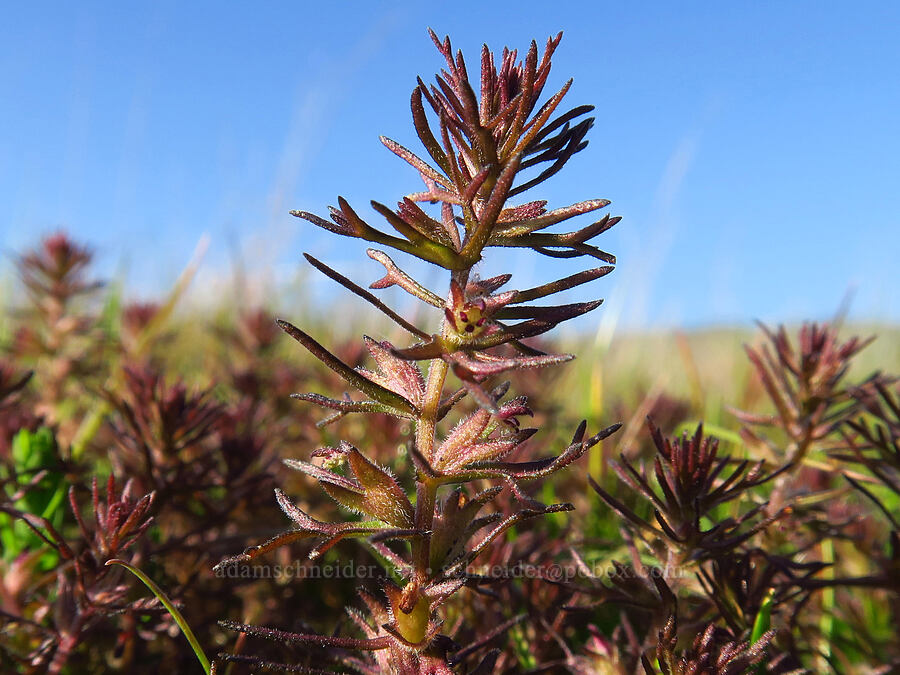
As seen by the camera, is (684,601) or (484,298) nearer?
(484,298)

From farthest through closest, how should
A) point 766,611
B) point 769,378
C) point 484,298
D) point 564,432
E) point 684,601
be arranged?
point 564,432
point 769,378
point 684,601
point 766,611
point 484,298

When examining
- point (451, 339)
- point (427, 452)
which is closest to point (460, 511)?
point (427, 452)

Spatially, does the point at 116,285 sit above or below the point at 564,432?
above

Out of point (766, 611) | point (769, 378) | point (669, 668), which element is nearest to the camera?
point (669, 668)

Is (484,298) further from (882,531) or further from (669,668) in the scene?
(882,531)

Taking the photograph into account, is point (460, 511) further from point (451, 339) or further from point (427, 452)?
point (451, 339)

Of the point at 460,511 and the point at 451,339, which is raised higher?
the point at 451,339

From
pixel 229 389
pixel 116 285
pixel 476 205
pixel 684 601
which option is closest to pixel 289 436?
pixel 229 389


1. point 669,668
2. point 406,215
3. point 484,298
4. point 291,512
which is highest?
point 406,215
